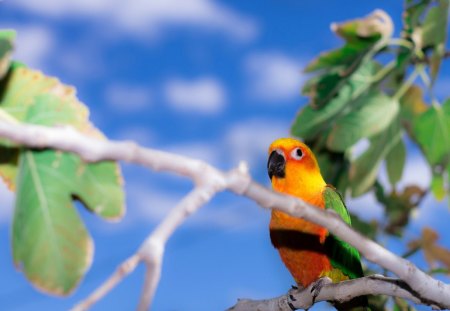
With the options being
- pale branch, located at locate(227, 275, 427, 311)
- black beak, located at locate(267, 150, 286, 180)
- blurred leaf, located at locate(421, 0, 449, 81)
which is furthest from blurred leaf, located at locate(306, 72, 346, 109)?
pale branch, located at locate(227, 275, 427, 311)

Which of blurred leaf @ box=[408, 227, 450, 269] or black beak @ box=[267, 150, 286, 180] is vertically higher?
blurred leaf @ box=[408, 227, 450, 269]

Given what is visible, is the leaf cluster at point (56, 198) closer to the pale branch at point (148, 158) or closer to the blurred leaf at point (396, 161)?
the pale branch at point (148, 158)

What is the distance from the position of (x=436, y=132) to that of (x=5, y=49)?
1545mm

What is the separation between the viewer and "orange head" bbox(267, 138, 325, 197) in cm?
155

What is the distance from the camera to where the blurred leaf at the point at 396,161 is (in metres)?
2.30

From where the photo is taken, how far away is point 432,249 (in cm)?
271

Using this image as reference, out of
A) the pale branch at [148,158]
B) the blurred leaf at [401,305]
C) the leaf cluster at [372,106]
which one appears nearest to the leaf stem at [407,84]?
the leaf cluster at [372,106]

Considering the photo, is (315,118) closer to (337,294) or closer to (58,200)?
(337,294)

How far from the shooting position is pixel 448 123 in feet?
6.61

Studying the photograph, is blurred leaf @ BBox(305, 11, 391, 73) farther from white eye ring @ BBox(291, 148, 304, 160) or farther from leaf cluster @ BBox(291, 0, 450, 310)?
white eye ring @ BBox(291, 148, 304, 160)

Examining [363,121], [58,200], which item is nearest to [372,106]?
[363,121]

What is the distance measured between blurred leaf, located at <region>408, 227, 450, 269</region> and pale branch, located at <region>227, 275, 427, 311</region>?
1355mm

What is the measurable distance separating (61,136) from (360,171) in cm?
159

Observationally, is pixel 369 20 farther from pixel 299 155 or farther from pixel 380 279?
pixel 380 279
